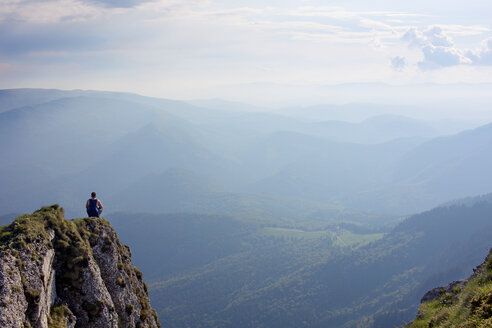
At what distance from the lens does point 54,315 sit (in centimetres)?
2111

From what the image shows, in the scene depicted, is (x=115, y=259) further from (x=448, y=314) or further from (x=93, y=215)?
(x=448, y=314)

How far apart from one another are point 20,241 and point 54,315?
16.1 feet

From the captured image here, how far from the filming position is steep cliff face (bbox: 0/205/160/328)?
18.8 m

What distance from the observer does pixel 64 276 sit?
22953mm

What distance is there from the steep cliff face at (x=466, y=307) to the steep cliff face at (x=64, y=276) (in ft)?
71.5

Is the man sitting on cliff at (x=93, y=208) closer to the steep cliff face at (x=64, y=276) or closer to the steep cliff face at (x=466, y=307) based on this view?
the steep cliff face at (x=64, y=276)

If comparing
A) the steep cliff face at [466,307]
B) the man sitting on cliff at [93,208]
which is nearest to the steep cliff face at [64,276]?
the man sitting on cliff at [93,208]

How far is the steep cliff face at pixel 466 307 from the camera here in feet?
54.4

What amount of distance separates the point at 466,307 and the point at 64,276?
25544 mm

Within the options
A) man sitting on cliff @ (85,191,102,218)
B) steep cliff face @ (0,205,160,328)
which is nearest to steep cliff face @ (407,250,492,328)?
steep cliff face @ (0,205,160,328)

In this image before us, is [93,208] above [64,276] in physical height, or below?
above

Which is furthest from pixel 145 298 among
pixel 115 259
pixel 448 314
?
pixel 448 314

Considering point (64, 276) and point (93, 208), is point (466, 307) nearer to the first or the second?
point (64, 276)

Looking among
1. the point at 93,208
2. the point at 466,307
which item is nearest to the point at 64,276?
the point at 93,208
